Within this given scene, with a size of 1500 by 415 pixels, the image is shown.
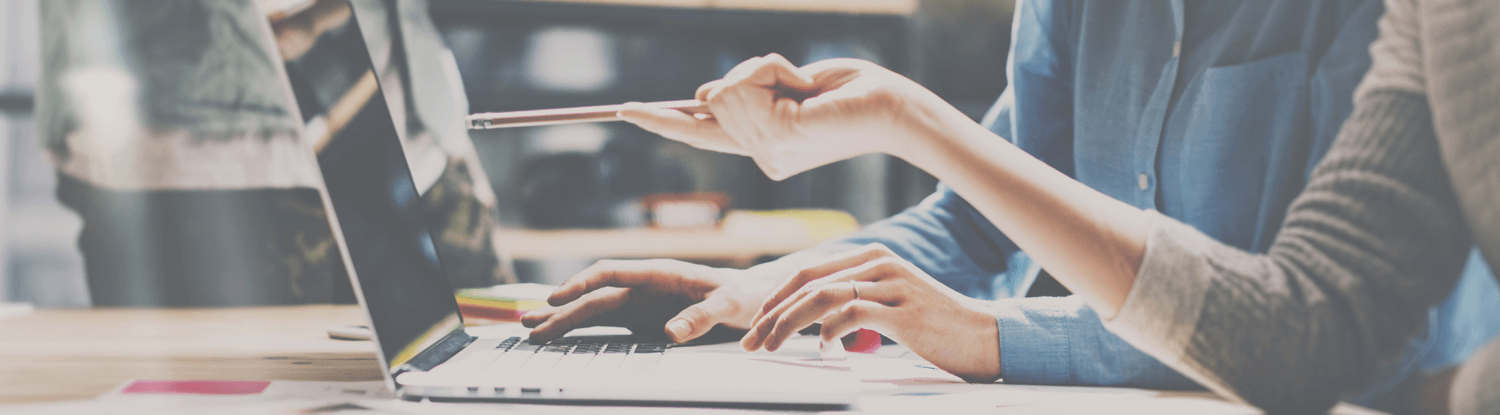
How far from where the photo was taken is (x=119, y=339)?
0.63 meters

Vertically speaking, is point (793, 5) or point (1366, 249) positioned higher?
point (793, 5)

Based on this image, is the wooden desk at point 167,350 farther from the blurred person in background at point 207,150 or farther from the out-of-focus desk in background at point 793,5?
the out-of-focus desk in background at point 793,5

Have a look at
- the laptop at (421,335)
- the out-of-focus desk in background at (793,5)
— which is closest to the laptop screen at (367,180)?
the laptop at (421,335)

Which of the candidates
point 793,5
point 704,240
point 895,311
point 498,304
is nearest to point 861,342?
point 895,311

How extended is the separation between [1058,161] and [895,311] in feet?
0.67

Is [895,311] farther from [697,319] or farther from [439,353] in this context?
[439,353]

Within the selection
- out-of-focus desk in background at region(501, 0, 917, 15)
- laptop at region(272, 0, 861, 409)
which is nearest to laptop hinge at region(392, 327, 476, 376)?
laptop at region(272, 0, 861, 409)

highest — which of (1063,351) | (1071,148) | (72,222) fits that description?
(1071,148)

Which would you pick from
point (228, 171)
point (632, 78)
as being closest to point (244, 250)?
point (228, 171)

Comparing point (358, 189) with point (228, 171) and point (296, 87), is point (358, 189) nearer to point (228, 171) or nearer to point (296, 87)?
point (296, 87)

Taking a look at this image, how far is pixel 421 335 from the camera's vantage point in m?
0.44

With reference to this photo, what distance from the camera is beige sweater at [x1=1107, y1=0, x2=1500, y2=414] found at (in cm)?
32

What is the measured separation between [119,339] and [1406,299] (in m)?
0.89

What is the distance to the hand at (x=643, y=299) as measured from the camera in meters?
0.52
